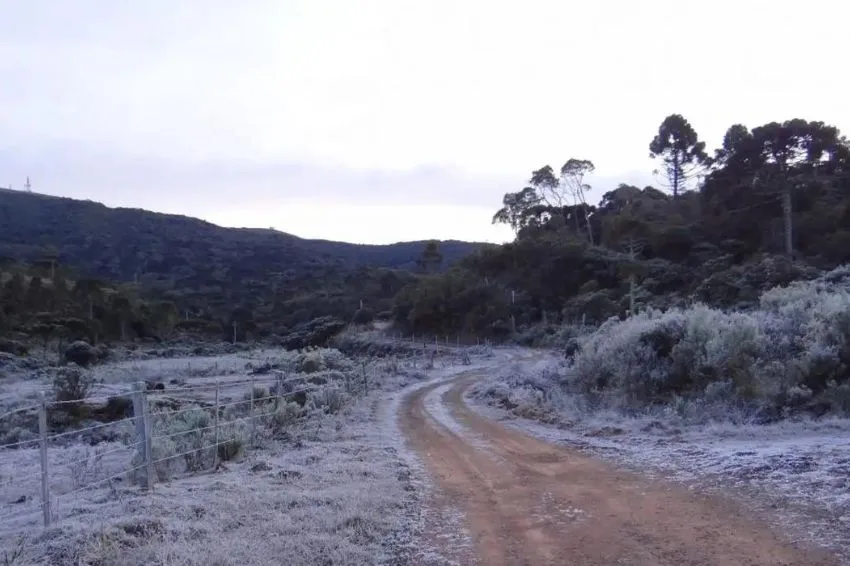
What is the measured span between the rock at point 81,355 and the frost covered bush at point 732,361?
36.6 metres

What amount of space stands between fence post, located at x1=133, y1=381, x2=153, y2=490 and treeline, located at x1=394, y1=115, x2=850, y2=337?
28759mm

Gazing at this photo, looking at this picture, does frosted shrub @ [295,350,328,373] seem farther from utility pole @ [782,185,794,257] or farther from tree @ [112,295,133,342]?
tree @ [112,295,133,342]

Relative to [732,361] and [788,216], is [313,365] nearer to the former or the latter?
[732,361]

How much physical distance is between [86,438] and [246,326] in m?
64.7

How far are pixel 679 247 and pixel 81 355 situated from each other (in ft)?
150

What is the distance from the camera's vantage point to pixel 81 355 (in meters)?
46.9

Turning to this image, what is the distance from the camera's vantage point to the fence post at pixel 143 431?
954 centimetres

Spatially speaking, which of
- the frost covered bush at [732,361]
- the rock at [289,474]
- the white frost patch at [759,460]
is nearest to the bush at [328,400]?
the frost covered bush at [732,361]

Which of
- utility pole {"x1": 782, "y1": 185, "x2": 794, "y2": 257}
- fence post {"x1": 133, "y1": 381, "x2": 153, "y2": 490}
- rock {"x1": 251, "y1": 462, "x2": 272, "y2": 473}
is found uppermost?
utility pole {"x1": 782, "y1": 185, "x2": 794, "y2": 257}

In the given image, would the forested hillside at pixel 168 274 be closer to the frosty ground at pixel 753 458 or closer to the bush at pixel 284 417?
the bush at pixel 284 417

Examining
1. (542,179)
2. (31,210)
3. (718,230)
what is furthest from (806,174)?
(31,210)

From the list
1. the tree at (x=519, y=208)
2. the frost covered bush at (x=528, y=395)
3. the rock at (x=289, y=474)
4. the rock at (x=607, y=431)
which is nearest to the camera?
the rock at (x=289, y=474)

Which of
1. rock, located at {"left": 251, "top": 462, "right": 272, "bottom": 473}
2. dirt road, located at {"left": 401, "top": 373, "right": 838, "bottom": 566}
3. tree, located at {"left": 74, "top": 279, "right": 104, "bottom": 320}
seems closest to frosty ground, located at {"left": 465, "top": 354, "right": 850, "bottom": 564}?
dirt road, located at {"left": 401, "top": 373, "right": 838, "bottom": 566}

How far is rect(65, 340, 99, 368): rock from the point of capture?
46500 millimetres
